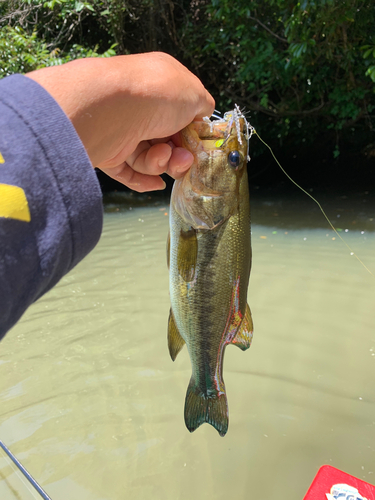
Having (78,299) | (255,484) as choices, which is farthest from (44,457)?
(78,299)

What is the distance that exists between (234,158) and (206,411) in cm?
115

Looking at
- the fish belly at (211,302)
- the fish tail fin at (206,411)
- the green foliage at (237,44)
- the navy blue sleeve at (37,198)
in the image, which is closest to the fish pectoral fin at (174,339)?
the fish belly at (211,302)

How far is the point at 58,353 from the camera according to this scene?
342 cm

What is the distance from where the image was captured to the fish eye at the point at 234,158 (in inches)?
64.3

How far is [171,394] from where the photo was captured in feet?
9.59

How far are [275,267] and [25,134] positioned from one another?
462cm

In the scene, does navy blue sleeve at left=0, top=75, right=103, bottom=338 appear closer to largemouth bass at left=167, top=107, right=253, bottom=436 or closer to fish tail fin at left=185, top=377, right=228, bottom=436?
largemouth bass at left=167, top=107, right=253, bottom=436

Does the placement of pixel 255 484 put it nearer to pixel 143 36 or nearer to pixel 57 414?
pixel 57 414

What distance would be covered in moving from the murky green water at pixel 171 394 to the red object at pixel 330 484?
29cm

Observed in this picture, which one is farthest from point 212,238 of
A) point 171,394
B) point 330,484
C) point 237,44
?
point 237,44

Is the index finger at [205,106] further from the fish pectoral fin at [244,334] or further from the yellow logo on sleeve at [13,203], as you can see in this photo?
the yellow logo on sleeve at [13,203]

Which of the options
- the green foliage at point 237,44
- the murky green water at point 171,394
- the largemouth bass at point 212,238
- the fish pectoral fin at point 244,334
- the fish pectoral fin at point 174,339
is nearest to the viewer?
the largemouth bass at point 212,238

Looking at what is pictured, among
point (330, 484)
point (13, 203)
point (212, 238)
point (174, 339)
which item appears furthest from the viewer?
point (330, 484)

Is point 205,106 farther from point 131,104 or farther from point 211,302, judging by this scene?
point 211,302
